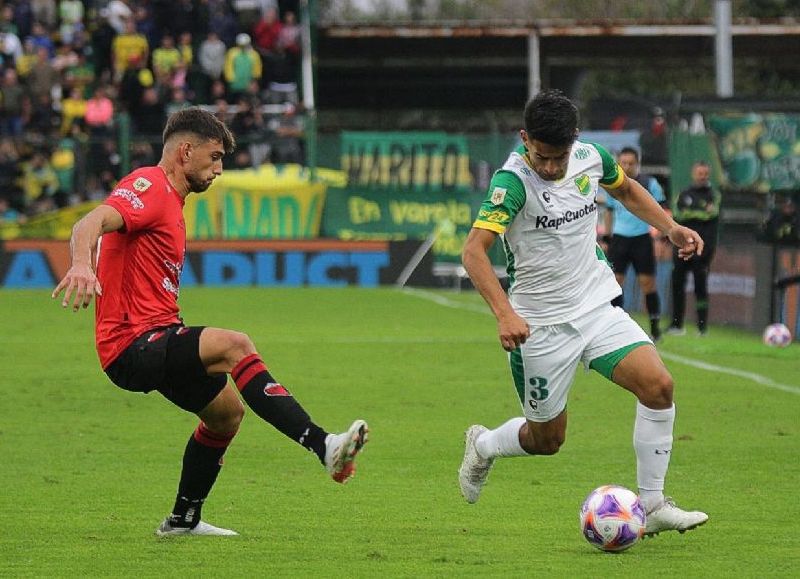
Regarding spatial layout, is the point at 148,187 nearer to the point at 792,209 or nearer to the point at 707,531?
the point at 707,531

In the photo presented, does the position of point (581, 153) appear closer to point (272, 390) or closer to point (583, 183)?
point (583, 183)

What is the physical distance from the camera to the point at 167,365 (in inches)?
278

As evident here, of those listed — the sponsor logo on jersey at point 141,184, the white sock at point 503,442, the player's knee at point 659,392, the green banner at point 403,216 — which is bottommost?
the green banner at point 403,216

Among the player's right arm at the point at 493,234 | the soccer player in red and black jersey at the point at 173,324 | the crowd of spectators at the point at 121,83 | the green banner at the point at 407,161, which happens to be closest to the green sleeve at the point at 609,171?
the player's right arm at the point at 493,234

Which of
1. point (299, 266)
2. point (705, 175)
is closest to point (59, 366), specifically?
point (705, 175)

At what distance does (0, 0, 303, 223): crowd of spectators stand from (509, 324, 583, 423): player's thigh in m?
21.3

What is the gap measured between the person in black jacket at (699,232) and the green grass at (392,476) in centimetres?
131

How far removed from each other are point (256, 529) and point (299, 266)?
21.2 meters

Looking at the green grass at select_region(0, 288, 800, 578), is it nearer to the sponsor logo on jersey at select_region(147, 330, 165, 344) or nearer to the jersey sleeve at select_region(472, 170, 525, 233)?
the sponsor logo on jersey at select_region(147, 330, 165, 344)

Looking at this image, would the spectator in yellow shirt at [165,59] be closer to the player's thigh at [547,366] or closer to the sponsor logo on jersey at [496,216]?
the player's thigh at [547,366]

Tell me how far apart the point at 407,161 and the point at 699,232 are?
1128 cm

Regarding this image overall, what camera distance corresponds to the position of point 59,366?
16.3m

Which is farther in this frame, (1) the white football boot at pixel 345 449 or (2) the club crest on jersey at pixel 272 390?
(2) the club crest on jersey at pixel 272 390

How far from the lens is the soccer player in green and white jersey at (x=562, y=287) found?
7441 mm
